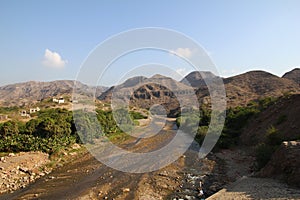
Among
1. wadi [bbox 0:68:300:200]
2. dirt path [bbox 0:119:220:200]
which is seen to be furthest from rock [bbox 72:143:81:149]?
dirt path [bbox 0:119:220:200]

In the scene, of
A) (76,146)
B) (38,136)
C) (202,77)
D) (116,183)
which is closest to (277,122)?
(202,77)

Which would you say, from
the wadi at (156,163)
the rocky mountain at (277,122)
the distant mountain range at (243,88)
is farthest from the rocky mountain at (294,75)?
the rocky mountain at (277,122)

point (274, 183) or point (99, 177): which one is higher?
point (274, 183)

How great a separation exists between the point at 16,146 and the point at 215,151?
20.3 meters

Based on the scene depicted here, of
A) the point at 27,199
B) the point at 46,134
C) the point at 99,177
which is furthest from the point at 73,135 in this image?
the point at 27,199

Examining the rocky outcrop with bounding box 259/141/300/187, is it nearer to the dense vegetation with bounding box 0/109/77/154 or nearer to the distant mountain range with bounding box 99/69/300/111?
the dense vegetation with bounding box 0/109/77/154

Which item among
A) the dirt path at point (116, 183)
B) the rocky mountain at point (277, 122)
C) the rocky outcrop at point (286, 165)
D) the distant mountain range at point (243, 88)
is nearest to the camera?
the rocky outcrop at point (286, 165)

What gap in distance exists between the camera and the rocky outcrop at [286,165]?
11435 mm

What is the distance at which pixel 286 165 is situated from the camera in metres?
12.2

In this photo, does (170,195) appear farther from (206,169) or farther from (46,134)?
(46,134)

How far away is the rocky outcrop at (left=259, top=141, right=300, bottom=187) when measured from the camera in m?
11.4

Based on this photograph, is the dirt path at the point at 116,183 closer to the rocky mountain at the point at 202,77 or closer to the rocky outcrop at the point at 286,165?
the rocky outcrop at the point at 286,165

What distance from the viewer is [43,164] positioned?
66.8ft

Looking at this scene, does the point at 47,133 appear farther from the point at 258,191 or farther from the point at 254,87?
the point at 254,87
